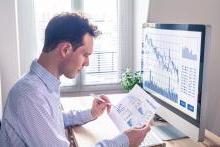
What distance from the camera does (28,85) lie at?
3.33ft

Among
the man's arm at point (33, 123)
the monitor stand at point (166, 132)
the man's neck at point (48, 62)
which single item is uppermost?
the man's neck at point (48, 62)

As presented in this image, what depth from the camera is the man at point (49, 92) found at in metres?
0.96

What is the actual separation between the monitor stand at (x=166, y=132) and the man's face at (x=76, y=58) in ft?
1.74

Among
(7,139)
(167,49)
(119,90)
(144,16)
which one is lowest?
(119,90)

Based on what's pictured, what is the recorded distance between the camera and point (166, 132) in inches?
57.0

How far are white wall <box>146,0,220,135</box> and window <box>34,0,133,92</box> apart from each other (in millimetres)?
525

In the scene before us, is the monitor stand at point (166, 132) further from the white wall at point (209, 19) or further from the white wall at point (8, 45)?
the white wall at point (8, 45)

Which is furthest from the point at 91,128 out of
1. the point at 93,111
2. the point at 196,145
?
the point at 196,145

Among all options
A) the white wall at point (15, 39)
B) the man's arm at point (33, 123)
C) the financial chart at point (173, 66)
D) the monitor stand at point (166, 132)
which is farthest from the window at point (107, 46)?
the man's arm at point (33, 123)

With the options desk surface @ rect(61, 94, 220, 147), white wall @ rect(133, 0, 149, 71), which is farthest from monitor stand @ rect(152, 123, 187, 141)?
white wall @ rect(133, 0, 149, 71)

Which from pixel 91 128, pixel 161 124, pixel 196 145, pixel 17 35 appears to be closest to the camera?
pixel 196 145

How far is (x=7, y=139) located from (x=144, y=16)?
1627 millimetres

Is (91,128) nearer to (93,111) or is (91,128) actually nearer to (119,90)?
(93,111)

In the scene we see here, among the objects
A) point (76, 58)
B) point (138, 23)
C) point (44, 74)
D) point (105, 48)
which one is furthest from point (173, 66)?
point (105, 48)
